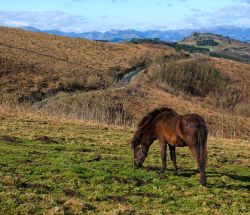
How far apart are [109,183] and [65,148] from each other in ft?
22.9

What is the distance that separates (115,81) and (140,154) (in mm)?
62020

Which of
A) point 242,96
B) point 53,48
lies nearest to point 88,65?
point 53,48

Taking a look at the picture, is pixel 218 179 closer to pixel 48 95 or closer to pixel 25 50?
pixel 48 95

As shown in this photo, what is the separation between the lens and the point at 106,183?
1198 cm

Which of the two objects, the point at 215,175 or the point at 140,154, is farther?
the point at 140,154

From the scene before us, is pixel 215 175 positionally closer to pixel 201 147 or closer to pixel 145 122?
pixel 201 147

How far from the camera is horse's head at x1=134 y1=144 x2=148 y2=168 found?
47.0ft

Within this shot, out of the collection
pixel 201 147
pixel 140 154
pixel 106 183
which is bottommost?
pixel 106 183

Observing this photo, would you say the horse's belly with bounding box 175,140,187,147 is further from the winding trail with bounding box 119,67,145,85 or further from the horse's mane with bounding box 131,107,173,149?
the winding trail with bounding box 119,67,145,85

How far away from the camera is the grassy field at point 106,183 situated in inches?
372

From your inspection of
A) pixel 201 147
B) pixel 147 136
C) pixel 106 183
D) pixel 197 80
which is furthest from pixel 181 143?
pixel 197 80

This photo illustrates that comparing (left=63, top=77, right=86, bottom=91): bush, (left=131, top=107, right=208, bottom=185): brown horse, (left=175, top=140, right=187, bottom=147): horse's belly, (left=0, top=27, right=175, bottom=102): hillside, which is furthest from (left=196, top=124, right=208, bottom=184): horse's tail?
(left=63, top=77, right=86, bottom=91): bush

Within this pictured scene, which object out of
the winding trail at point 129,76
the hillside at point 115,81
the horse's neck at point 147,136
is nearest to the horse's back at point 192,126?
the horse's neck at point 147,136

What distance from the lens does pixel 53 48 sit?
97375 millimetres
